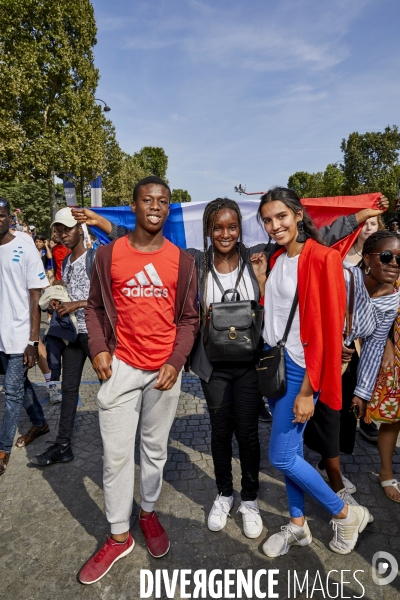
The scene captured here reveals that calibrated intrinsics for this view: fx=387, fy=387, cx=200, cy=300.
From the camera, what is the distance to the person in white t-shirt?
317 cm

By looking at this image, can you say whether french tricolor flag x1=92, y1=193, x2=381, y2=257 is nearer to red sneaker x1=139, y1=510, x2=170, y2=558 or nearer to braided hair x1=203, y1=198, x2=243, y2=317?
braided hair x1=203, y1=198, x2=243, y2=317

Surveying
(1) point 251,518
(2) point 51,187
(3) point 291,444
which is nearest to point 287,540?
(1) point 251,518

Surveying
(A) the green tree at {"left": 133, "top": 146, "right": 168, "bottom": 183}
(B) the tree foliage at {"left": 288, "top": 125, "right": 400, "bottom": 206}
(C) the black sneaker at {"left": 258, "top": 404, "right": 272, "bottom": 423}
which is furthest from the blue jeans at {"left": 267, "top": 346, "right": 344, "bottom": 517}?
(A) the green tree at {"left": 133, "top": 146, "right": 168, "bottom": 183}

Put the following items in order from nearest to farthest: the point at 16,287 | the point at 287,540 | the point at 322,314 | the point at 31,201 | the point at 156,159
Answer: the point at 322,314
the point at 287,540
the point at 16,287
the point at 31,201
the point at 156,159

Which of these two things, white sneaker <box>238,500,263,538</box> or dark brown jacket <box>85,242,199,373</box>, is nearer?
dark brown jacket <box>85,242,199,373</box>

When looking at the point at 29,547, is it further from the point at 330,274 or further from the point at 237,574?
the point at 330,274

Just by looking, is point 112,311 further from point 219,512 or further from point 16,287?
point 219,512

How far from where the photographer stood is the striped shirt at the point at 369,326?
8.54 feet

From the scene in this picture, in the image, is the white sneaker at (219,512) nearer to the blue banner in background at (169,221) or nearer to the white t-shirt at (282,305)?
the white t-shirt at (282,305)

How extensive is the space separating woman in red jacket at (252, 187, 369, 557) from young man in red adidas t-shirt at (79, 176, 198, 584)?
1.68 feet

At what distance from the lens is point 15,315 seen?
325 cm

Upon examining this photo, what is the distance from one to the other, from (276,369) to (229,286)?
605mm

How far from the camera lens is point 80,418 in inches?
167

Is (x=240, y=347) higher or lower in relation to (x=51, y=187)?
lower
